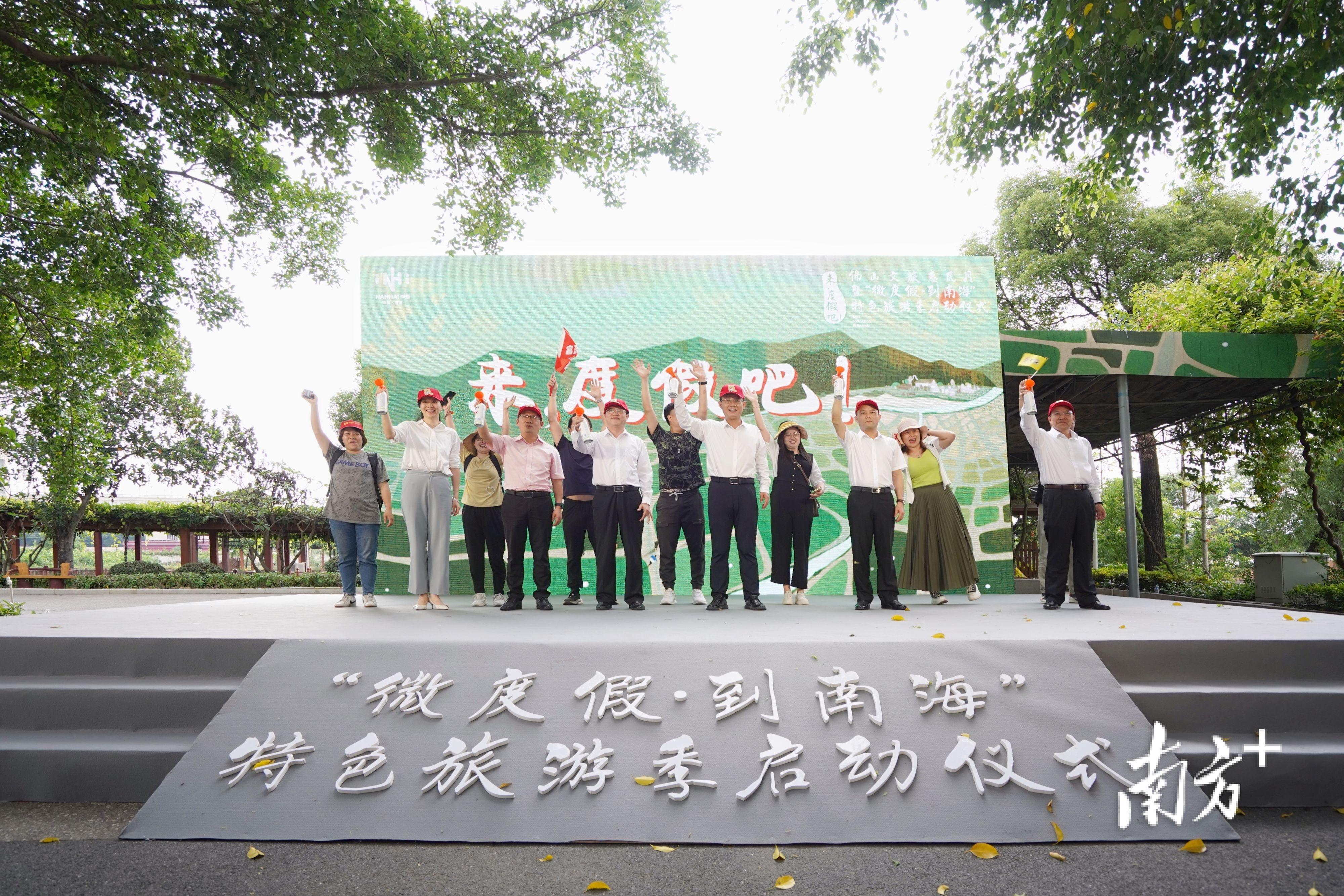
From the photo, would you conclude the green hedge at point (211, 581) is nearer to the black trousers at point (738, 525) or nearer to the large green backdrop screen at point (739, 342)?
the large green backdrop screen at point (739, 342)

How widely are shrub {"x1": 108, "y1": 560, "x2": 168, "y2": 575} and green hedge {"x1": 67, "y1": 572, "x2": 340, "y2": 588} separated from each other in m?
0.59

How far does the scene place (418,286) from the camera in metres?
6.20

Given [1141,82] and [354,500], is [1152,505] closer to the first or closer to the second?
[1141,82]

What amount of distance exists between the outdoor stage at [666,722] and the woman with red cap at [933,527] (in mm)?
1577

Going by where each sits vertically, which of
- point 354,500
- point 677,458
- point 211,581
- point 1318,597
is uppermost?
point 677,458

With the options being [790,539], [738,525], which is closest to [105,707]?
[738,525]

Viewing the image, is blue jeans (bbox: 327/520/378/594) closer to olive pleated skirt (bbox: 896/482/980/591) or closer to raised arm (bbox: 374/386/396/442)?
raised arm (bbox: 374/386/396/442)

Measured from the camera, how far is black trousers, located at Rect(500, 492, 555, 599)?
4582 millimetres

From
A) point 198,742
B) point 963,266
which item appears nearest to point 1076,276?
point 963,266

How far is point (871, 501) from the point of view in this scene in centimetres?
475

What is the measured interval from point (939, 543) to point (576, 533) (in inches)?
95.1

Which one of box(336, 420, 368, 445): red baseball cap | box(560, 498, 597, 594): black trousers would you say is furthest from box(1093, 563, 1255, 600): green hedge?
box(336, 420, 368, 445): red baseball cap

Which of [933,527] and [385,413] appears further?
[933,527]

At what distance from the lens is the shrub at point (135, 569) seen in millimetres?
16703
